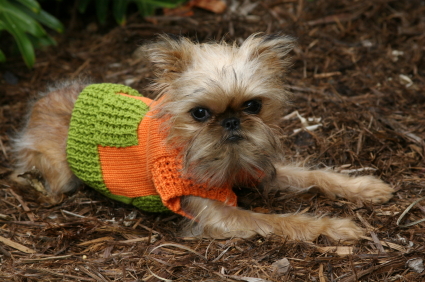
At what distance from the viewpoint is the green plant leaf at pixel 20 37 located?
5.93 meters

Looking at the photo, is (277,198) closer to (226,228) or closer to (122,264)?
Result: (226,228)

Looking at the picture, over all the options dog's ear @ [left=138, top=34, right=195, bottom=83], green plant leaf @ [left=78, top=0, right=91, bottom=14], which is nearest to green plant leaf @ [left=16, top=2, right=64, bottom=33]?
green plant leaf @ [left=78, top=0, right=91, bottom=14]

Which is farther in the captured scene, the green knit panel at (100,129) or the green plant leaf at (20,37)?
the green plant leaf at (20,37)

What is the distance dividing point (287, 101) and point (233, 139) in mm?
702

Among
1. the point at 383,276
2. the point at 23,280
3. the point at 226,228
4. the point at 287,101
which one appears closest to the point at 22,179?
the point at 23,280

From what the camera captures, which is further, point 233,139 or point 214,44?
point 214,44

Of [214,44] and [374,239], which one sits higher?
[214,44]

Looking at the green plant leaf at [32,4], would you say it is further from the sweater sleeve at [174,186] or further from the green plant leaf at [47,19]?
the sweater sleeve at [174,186]

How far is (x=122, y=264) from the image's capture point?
382 centimetres

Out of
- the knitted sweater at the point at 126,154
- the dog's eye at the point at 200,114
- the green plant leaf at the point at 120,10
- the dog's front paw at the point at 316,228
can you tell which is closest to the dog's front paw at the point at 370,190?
the dog's front paw at the point at 316,228

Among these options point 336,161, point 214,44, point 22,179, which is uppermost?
point 214,44

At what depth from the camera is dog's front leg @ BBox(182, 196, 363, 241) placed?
3996 mm

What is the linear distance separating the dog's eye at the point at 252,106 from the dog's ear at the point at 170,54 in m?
0.61

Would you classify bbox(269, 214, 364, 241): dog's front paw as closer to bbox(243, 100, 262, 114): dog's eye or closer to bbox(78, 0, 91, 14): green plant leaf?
bbox(243, 100, 262, 114): dog's eye
